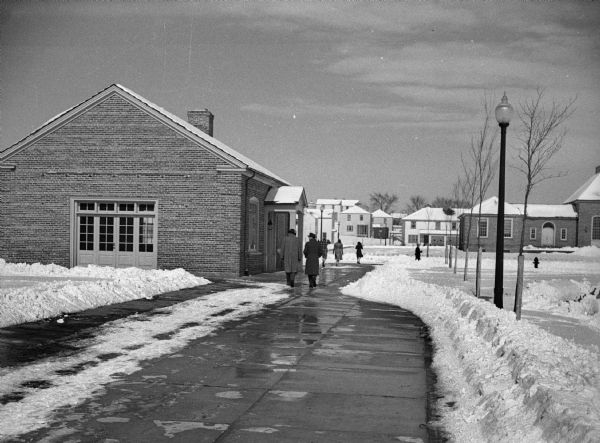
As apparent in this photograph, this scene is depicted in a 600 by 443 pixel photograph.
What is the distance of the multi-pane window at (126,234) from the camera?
2308cm

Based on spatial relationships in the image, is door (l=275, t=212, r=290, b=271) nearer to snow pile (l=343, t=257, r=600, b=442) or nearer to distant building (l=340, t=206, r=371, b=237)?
snow pile (l=343, t=257, r=600, b=442)

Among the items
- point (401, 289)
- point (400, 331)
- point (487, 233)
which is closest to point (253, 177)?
point (401, 289)

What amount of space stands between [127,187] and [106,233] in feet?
6.45

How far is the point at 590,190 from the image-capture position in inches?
2566

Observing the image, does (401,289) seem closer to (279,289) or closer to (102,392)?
(279,289)

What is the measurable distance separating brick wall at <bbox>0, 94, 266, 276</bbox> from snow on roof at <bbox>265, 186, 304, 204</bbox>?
207 cm

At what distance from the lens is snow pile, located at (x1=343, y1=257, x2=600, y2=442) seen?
447cm

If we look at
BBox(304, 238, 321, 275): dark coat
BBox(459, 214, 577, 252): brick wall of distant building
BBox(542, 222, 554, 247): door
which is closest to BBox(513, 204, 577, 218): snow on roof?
BBox(459, 214, 577, 252): brick wall of distant building

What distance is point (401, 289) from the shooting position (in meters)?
17.2

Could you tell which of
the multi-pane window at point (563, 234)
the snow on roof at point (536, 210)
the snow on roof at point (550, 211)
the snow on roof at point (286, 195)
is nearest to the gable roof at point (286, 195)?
the snow on roof at point (286, 195)

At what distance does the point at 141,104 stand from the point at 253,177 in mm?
4990

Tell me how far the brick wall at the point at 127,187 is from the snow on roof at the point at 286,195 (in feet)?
6.79

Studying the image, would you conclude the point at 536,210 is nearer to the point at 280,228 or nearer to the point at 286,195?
the point at 280,228

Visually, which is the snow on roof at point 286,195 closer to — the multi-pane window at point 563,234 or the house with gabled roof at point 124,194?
the house with gabled roof at point 124,194
